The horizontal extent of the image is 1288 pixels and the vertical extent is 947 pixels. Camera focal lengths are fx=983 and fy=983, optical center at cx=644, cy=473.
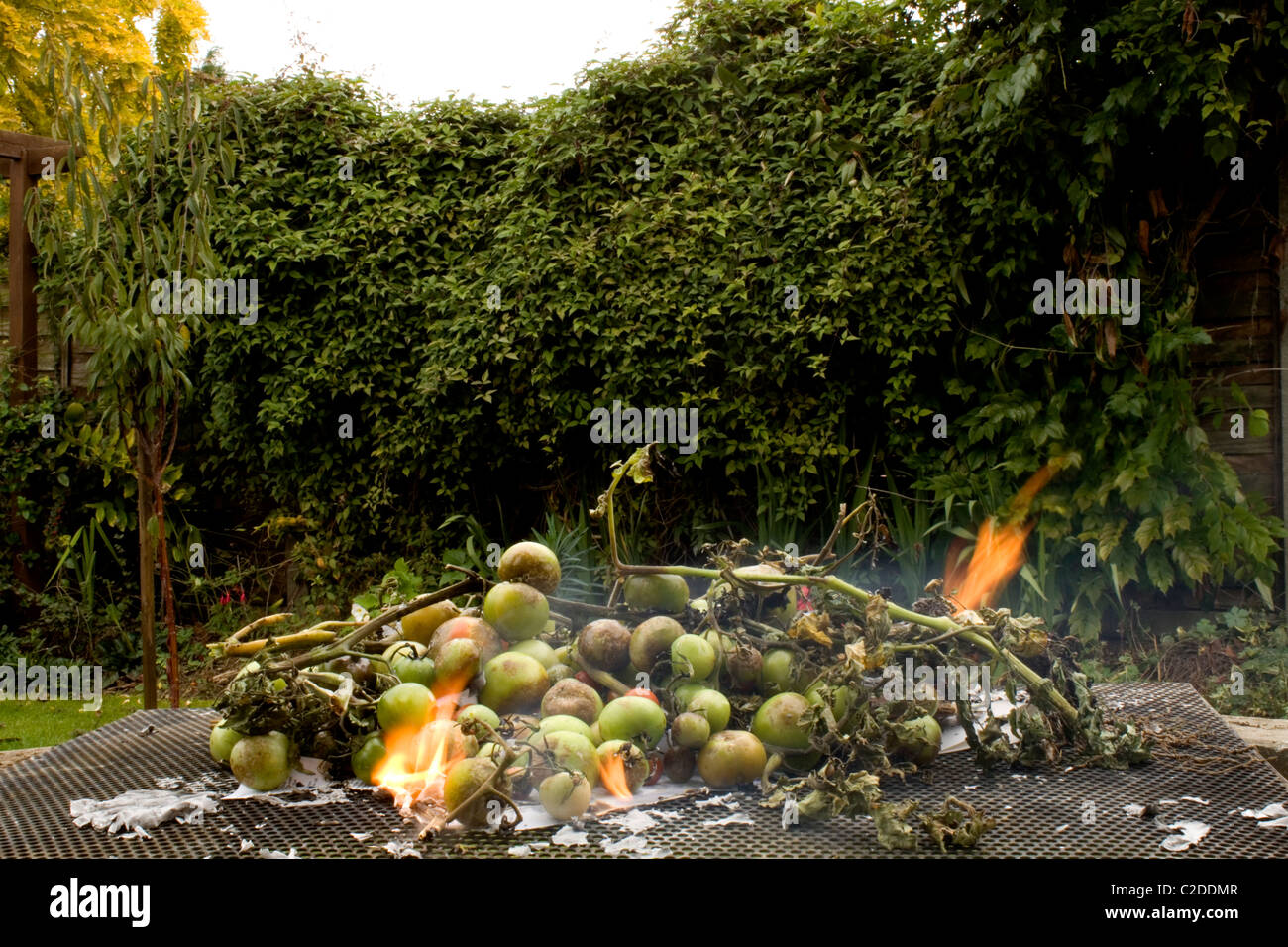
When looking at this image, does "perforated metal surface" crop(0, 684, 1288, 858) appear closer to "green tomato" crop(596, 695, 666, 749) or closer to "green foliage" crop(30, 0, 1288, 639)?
"green tomato" crop(596, 695, 666, 749)

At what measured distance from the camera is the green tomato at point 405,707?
1.36 m

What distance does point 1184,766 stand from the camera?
4.85 feet

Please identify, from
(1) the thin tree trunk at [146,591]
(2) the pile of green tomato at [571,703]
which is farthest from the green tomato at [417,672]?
(1) the thin tree trunk at [146,591]

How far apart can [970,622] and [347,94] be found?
214 inches

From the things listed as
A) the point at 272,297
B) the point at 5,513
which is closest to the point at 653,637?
the point at 272,297

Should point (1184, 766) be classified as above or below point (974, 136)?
below

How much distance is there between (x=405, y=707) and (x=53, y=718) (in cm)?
464

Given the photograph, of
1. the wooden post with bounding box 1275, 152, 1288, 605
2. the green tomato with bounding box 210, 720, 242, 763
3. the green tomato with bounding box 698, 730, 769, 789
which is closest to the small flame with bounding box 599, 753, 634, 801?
the green tomato with bounding box 698, 730, 769, 789

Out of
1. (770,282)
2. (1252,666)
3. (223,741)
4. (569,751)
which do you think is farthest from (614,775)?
(1252,666)

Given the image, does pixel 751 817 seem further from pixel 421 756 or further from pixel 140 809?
pixel 140 809

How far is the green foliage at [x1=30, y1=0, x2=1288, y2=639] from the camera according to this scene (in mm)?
4016

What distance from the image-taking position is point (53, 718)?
16.5ft
